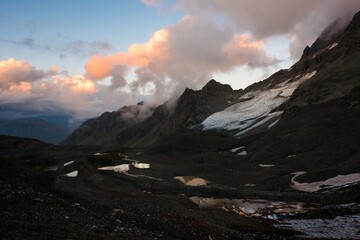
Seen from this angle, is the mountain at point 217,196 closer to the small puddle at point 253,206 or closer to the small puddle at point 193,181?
the small puddle at point 253,206

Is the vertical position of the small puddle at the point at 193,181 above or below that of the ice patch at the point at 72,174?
below

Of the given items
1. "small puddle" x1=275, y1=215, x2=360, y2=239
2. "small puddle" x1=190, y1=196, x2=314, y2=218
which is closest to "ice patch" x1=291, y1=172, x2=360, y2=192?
"small puddle" x1=190, y1=196, x2=314, y2=218

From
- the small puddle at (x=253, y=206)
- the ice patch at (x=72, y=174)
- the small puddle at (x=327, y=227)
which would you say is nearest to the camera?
the small puddle at (x=327, y=227)

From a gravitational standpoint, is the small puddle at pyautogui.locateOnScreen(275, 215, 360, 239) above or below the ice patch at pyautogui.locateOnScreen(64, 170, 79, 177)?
below

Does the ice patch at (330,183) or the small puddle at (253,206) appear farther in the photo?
the ice patch at (330,183)

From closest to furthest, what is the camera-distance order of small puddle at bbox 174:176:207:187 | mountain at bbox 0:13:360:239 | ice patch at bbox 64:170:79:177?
1. mountain at bbox 0:13:360:239
2. ice patch at bbox 64:170:79:177
3. small puddle at bbox 174:176:207:187

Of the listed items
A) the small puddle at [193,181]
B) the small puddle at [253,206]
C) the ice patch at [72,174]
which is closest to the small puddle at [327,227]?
the small puddle at [253,206]

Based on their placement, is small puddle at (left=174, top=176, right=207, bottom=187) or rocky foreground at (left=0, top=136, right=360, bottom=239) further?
small puddle at (left=174, top=176, right=207, bottom=187)

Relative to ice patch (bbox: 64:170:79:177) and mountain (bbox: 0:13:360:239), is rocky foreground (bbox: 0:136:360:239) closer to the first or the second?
mountain (bbox: 0:13:360:239)

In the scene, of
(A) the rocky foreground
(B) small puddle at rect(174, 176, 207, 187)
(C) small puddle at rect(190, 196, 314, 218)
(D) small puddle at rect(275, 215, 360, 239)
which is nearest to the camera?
(A) the rocky foreground

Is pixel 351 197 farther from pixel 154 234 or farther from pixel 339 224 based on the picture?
pixel 154 234

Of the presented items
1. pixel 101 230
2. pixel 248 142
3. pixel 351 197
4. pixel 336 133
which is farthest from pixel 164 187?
pixel 248 142

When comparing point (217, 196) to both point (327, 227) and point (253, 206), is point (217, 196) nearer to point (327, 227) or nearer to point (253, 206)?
point (253, 206)

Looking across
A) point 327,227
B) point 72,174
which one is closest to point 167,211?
point 327,227
